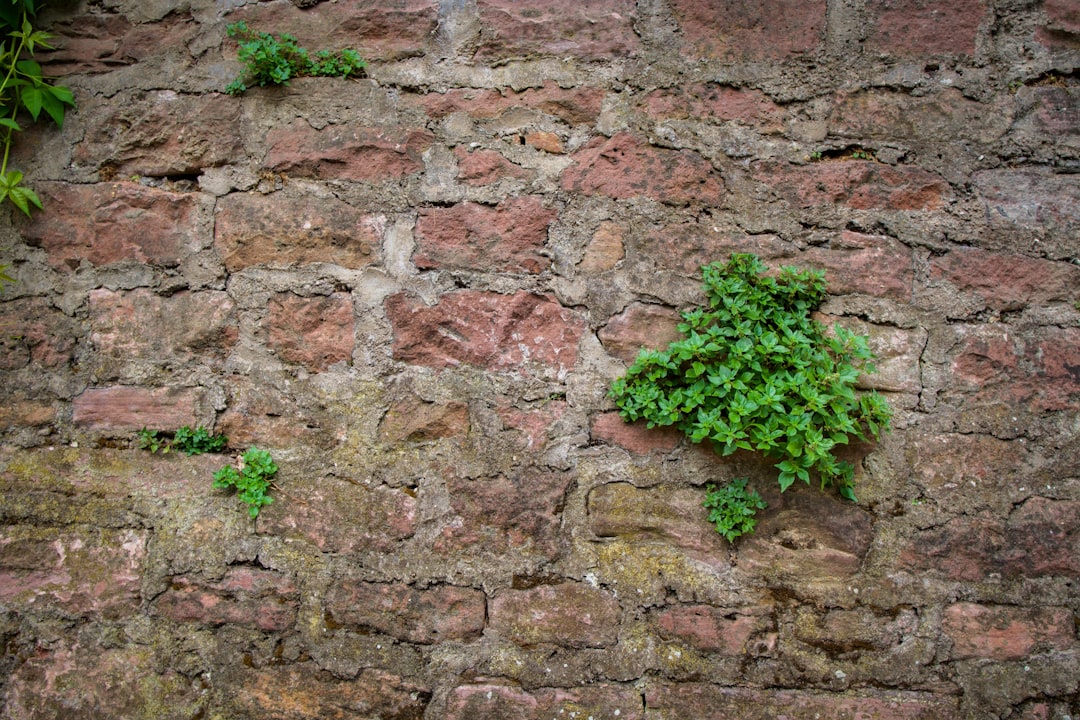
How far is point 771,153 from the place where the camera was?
1.75 m

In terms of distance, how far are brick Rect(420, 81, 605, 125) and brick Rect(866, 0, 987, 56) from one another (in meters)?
0.72

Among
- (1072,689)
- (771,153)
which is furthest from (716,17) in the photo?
(1072,689)

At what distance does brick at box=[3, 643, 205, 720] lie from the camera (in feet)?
5.64

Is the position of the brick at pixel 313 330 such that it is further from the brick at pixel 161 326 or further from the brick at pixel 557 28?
the brick at pixel 557 28

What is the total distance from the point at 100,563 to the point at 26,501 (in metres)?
0.26

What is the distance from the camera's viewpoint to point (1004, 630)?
160cm

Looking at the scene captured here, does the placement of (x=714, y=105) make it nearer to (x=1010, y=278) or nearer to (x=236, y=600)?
(x=1010, y=278)

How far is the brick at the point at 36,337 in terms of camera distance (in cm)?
182

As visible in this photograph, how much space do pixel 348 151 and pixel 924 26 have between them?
1.51 m

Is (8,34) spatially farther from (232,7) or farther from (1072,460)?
(1072,460)

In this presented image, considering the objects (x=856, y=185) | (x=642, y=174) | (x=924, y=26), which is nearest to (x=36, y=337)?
(x=642, y=174)

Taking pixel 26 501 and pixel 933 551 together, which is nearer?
pixel 933 551

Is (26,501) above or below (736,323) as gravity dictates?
below

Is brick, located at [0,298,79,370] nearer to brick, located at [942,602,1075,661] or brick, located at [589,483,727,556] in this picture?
brick, located at [589,483,727,556]
